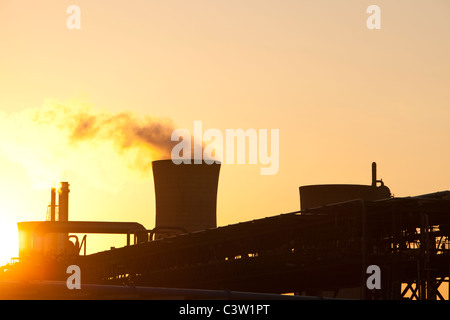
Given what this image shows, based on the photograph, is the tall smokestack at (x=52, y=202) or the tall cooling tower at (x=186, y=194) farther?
the tall smokestack at (x=52, y=202)

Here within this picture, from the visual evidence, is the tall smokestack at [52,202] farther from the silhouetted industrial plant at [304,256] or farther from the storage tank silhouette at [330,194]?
the storage tank silhouette at [330,194]

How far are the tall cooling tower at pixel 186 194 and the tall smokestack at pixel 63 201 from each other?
21230 mm

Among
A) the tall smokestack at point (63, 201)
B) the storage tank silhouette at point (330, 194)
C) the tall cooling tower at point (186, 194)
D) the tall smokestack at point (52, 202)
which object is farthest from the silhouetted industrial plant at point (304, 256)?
the tall smokestack at point (52, 202)

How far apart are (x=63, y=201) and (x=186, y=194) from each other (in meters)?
26.2

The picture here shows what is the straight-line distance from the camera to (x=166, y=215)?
63531mm

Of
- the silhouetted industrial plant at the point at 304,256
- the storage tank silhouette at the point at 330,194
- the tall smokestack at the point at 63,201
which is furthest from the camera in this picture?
the tall smokestack at the point at 63,201

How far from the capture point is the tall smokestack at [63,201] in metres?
82.8

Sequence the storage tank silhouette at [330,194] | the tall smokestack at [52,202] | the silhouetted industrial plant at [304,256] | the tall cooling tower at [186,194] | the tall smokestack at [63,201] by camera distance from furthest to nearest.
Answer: the tall smokestack at [52,202] < the tall smokestack at [63,201] < the storage tank silhouette at [330,194] < the tall cooling tower at [186,194] < the silhouetted industrial plant at [304,256]

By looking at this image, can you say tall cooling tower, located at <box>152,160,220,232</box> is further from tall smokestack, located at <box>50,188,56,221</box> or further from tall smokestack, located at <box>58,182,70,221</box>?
tall smokestack, located at <box>50,188,56,221</box>
